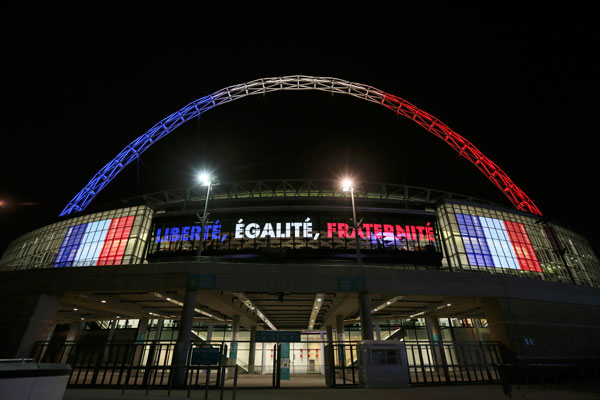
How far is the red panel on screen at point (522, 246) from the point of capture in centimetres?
3522

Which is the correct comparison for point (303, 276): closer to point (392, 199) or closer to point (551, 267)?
point (392, 199)

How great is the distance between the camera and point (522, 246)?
3666 cm

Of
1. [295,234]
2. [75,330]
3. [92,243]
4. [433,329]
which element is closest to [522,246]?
[433,329]

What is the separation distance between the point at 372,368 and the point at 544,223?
3964 centimetres

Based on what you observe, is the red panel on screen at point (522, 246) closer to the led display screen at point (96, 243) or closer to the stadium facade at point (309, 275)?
the stadium facade at point (309, 275)

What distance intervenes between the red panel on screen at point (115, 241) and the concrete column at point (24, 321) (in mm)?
14946

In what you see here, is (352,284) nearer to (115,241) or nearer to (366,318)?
(366,318)

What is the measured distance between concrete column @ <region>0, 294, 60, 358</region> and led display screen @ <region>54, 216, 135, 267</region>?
602 inches

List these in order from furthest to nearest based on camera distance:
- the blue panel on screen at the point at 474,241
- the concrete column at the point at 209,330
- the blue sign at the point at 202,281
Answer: the concrete column at the point at 209,330
the blue panel on screen at the point at 474,241
the blue sign at the point at 202,281

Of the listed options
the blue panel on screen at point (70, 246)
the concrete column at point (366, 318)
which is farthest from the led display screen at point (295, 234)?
the concrete column at point (366, 318)

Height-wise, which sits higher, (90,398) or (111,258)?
(111,258)

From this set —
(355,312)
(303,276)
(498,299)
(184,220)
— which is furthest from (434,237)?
(184,220)

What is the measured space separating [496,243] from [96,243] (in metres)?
51.8

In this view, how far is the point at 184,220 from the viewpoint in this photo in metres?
38.0
